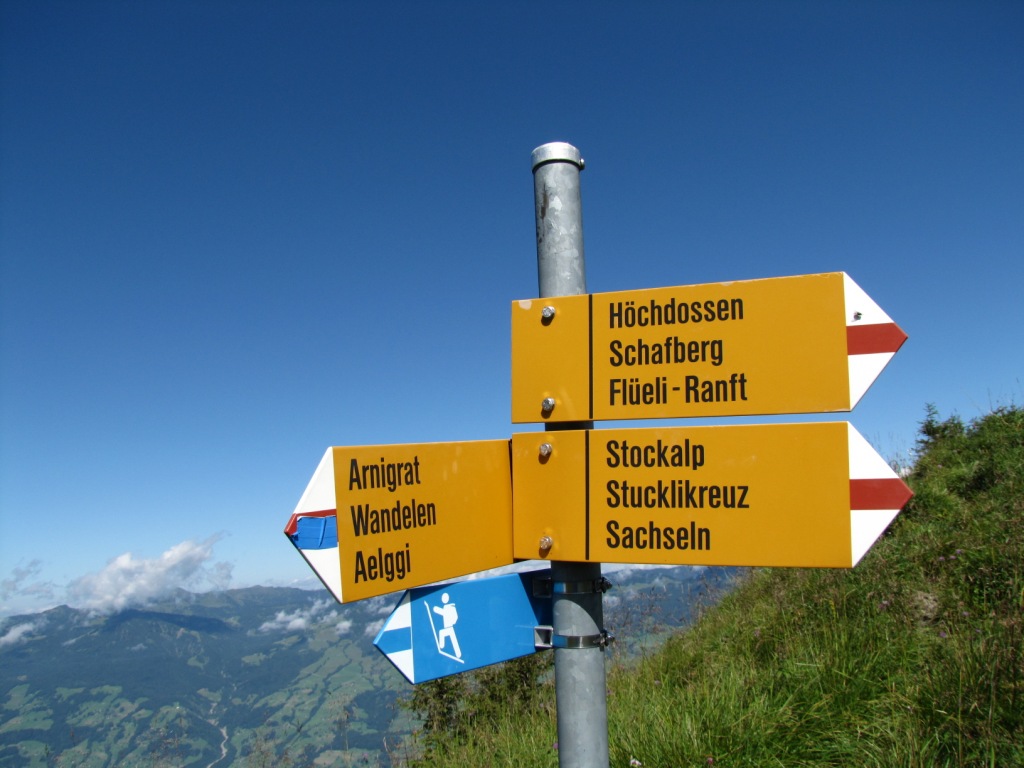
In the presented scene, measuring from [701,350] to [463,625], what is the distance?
39.8 inches

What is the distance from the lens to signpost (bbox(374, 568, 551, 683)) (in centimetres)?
167

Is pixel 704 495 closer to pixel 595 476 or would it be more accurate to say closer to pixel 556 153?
pixel 595 476

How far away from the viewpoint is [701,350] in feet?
5.77

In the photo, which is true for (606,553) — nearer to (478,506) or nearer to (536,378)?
(478,506)

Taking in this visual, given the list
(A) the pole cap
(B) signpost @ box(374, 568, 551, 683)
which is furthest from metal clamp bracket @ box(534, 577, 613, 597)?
(A) the pole cap

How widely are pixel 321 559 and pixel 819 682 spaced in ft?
9.13

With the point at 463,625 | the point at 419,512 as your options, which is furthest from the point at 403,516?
the point at 463,625

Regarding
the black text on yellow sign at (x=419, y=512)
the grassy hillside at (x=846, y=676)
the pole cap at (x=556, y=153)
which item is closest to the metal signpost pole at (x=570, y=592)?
the pole cap at (x=556, y=153)

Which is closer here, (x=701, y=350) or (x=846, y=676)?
(x=701, y=350)

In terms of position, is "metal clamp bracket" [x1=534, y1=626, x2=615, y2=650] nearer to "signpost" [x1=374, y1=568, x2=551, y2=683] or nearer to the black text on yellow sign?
"signpost" [x1=374, y1=568, x2=551, y2=683]

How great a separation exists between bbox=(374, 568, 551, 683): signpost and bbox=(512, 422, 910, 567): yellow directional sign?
0.15m

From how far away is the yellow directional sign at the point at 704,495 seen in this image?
1.56m

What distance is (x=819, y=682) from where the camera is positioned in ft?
10.3

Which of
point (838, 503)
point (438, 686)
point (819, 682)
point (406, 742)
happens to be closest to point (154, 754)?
point (406, 742)
